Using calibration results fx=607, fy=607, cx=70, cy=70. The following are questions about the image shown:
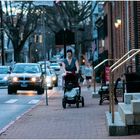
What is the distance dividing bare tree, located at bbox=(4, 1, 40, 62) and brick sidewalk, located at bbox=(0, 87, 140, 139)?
4850cm

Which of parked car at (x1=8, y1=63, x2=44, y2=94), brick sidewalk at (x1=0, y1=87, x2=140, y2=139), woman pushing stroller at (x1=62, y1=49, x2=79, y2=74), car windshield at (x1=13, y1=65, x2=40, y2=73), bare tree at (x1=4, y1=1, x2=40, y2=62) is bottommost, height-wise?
brick sidewalk at (x1=0, y1=87, x2=140, y2=139)

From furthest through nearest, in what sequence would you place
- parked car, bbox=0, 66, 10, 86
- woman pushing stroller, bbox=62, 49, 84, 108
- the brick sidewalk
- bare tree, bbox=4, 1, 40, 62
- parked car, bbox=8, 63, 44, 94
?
bare tree, bbox=4, 1, 40, 62, parked car, bbox=0, 66, 10, 86, parked car, bbox=8, 63, 44, 94, woman pushing stroller, bbox=62, 49, 84, 108, the brick sidewalk

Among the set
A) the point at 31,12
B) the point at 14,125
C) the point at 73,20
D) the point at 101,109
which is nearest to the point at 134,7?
the point at 101,109

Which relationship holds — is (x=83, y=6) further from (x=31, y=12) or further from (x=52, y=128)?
(x=52, y=128)

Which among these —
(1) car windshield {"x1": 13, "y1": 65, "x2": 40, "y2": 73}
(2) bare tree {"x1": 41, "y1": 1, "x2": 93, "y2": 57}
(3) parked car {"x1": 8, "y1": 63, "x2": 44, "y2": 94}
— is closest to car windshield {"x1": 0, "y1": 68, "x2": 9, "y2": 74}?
(1) car windshield {"x1": 13, "y1": 65, "x2": 40, "y2": 73}

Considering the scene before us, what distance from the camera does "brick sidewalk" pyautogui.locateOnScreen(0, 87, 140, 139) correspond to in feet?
40.0

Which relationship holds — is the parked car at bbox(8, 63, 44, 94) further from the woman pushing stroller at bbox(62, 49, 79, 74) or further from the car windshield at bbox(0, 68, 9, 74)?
the woman pushing stroller at bbox(62, 49, 79, 74)

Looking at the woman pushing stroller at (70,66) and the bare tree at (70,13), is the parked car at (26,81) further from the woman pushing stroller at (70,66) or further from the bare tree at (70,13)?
the bare tree at (70,13)

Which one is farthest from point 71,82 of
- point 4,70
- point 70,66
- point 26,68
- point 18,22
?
point 18,22

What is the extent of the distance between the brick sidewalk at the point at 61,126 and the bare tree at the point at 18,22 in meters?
48.5

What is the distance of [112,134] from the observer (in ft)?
38.8

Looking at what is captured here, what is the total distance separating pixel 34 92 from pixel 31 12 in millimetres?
31633

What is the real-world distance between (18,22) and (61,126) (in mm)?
56153

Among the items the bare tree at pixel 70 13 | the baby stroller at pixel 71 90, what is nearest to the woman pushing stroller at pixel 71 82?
the baby stroller at pixel 71 90
